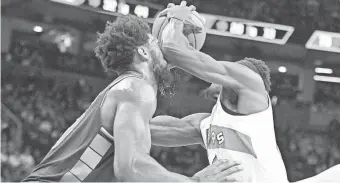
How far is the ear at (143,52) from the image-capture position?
242cm

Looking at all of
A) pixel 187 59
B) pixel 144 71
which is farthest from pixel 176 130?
pixel 144 71

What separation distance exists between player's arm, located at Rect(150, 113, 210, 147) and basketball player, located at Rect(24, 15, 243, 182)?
2.60 feet

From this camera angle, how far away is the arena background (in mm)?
8758

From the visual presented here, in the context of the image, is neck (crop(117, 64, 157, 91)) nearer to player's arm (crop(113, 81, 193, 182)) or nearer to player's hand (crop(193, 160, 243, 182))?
player's arm (crop(113, 81, 193, 182))

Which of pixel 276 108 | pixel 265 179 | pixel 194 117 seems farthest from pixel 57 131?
pixel 265 179

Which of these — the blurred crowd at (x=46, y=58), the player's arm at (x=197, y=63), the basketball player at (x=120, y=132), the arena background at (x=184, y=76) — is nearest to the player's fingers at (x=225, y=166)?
the basketball player at (x=120, y=132)

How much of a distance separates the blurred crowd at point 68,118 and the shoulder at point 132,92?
19.1 feet

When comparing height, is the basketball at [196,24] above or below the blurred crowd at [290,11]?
above

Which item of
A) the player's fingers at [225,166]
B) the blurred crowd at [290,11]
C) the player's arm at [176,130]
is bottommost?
the blurred crowd at [290,11]

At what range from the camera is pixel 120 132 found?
6.70 feet

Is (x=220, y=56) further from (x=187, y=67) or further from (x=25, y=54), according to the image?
(x=187, y=67)

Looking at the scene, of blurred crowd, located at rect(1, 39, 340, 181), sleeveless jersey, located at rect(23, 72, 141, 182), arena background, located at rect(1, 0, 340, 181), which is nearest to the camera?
sleeveless jersey, located at rect(23, 72, 141, 182)

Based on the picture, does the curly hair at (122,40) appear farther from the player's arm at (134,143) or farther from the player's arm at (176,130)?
the player's arm at (176,130)

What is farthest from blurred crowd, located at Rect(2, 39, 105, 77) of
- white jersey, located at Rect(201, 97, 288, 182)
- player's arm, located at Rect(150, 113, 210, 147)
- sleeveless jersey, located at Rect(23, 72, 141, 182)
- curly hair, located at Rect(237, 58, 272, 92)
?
sleeveless jersey, located at Rect(23, 72, 141, 182)
